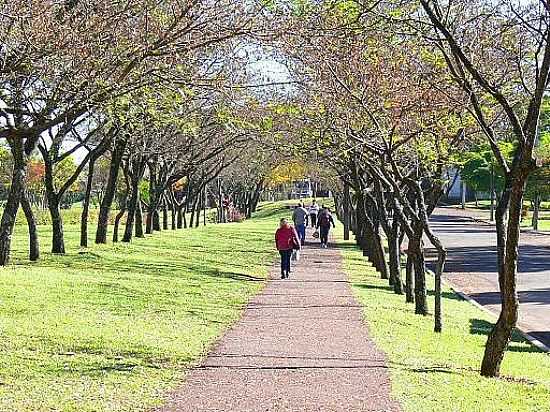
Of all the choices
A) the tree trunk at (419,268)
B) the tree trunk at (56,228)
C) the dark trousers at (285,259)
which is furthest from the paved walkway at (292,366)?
the tree trunk at (56,228)

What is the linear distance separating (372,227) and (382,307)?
9.31 meters

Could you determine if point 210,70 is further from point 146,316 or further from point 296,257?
point 296,257

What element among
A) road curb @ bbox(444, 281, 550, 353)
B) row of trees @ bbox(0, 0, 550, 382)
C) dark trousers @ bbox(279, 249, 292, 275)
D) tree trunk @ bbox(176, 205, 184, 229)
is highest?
row of trees @ bbox(0, 0, 550, 382)

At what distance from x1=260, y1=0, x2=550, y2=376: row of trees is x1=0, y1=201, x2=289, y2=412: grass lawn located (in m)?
3.57

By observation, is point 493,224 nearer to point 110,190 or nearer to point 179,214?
point 179,214

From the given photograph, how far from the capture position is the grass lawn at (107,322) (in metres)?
8.98

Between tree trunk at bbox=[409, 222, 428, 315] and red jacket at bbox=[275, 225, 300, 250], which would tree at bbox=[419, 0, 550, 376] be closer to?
tree trunk at bbox=[409, 222, 428, 315]

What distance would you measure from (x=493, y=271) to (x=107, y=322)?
69.7 ft

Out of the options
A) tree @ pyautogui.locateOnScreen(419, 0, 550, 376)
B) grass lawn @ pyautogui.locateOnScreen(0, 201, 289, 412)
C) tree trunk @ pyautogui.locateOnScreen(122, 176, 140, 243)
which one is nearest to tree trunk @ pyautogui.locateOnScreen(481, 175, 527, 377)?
tree @ pyautogui.locateOnScreen(419, 0, 550, 376)

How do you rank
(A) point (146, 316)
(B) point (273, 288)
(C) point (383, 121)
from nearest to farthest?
1. (A) point (146, 316)
2. (C) point (383, 121)
3. (B) point (273, 288)

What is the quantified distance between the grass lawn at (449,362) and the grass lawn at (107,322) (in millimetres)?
2342

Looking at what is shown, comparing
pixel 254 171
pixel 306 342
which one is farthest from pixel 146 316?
pixel 254 171

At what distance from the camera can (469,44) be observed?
12.4 meters

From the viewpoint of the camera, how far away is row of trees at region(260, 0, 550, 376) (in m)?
10.6
